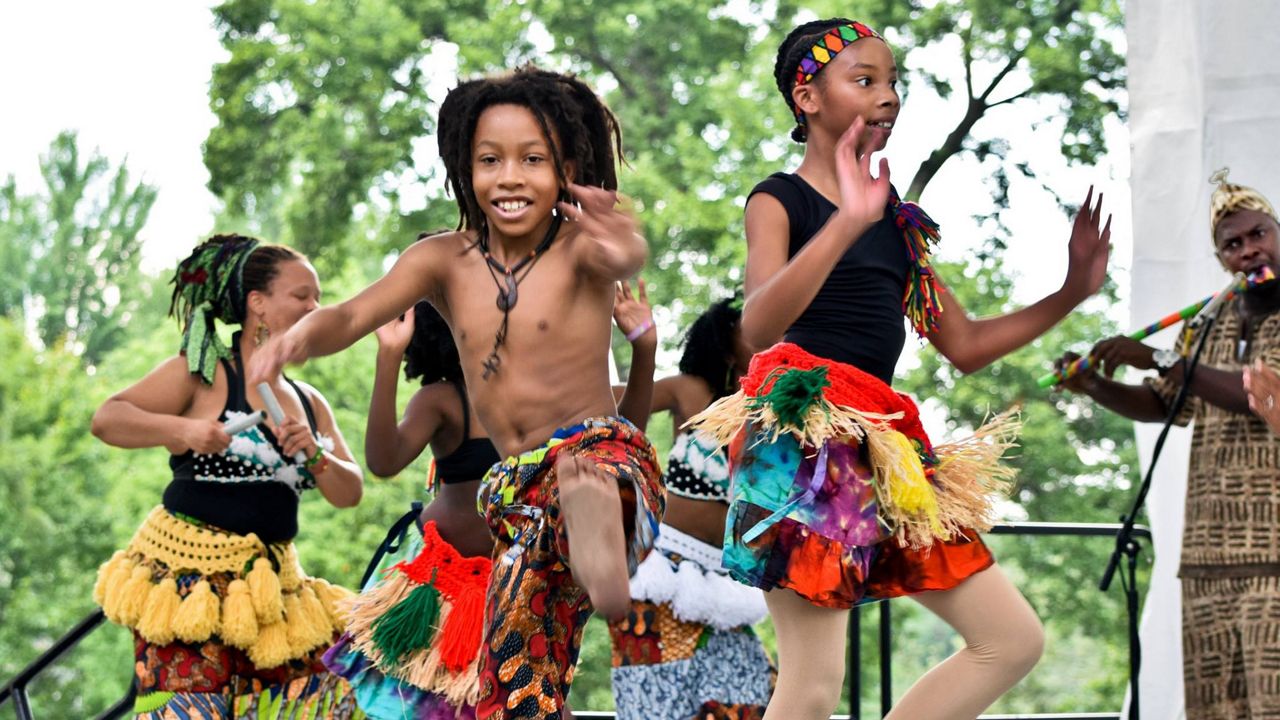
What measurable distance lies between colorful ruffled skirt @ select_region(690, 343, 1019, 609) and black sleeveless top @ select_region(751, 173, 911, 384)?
0.26 feet

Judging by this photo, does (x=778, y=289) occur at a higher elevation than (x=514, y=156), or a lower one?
lower

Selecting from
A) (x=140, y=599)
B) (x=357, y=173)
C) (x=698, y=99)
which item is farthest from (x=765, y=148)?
(x=140, y=599)

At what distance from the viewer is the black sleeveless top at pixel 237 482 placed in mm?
4098

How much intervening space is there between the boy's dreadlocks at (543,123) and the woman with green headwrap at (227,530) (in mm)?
1141

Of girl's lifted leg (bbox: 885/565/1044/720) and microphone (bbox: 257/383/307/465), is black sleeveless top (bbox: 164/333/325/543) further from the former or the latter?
girl's lifted leg (bbox: 885/565/1044/720)

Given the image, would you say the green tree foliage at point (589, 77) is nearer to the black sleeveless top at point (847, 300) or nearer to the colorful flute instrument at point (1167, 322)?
the colorful flute instrument at point (1167, 322)

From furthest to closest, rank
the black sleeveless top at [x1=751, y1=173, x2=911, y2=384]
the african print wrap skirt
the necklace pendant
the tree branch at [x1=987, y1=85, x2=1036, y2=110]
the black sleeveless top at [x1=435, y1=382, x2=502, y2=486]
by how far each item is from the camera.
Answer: the tree branch at [x1=987, y1=85, x2=1036, y2=110], the black sleeveless top at [x1=435, y1=382, x2=502, y2=486], the black sleeveless top at [x1=751, y1=173, x2=911, y2=384], the necklace pendant, the african print wrap skirt

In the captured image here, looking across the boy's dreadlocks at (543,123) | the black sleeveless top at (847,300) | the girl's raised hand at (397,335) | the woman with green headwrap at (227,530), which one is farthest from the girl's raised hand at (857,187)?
the woman with green headwrap at (227,530)

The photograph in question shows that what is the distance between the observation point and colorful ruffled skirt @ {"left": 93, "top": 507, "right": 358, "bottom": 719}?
394 centimetres

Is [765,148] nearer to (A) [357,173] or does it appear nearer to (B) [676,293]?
(B) [676,293]

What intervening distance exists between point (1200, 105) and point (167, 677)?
3.47 m

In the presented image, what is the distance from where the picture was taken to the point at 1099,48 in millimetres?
12172

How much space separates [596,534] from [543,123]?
3.10 ft

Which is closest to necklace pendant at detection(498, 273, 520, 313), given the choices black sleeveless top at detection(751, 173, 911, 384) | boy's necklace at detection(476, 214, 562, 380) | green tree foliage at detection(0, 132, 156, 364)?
boy's necklace at detection(476, 214, 562, 380)
